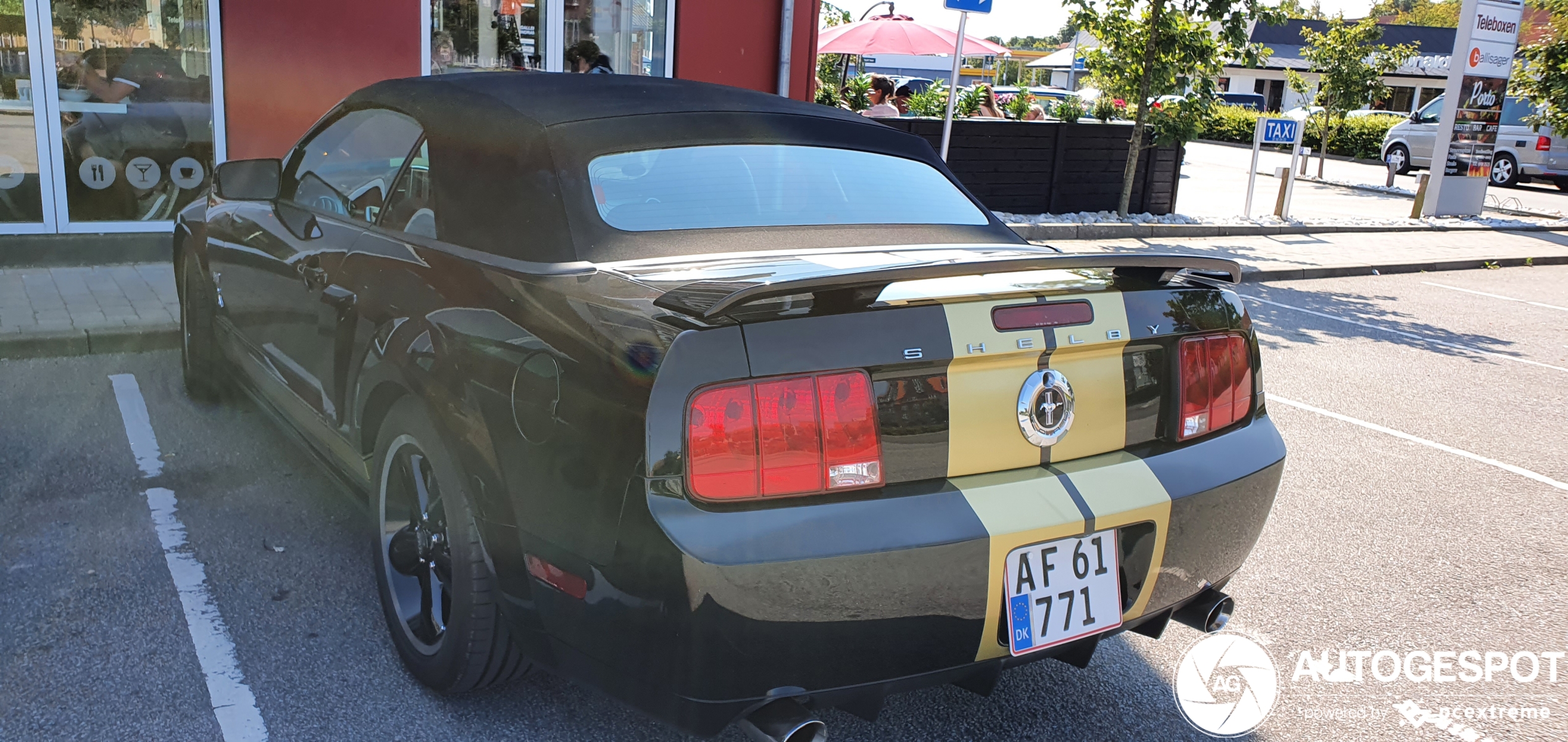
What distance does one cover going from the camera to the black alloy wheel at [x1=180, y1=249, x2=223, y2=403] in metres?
4.72

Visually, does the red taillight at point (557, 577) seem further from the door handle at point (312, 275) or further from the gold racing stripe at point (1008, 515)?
the door handle at point (312, 275)

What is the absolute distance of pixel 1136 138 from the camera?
1337 centimetres

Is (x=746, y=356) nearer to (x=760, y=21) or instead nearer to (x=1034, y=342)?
(x=1034, y=342)

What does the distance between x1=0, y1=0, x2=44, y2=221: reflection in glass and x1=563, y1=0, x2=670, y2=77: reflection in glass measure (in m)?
3.95

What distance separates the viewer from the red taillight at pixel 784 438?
2145 mm

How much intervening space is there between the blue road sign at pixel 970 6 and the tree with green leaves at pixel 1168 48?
14.6 ft

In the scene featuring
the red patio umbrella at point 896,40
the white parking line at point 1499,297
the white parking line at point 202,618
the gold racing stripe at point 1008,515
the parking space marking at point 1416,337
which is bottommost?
the white parking line at point 202,618

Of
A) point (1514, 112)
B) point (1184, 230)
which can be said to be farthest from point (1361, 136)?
point (1184, 230)

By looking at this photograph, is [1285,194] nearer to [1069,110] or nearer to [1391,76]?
[1069,110]

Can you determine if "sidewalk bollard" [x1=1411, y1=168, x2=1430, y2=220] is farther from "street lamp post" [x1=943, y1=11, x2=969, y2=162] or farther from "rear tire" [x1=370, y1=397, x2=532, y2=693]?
"rear tire" [x1=370, y1=397, x2=532, y2=693]

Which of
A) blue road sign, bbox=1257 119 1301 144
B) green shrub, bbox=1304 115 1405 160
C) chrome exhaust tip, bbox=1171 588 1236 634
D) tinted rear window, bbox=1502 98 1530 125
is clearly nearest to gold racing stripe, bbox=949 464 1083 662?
chrome exhaust tip, bbox=1171 588 1236 634

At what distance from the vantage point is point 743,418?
216cm

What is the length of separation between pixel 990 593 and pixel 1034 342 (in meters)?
0.53

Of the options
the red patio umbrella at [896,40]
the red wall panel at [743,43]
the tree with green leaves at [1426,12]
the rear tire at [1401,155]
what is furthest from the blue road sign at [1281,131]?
the tree with green leaves at [1426,12]
